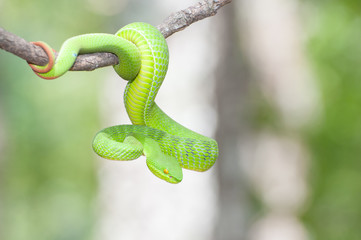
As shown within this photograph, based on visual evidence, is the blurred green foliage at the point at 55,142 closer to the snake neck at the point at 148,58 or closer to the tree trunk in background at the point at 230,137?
the tree trunk in background at the point at 230,137

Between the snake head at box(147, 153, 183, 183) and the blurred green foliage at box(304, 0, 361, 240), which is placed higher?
the blurred green foliage at box(304, 0, 361, 240)

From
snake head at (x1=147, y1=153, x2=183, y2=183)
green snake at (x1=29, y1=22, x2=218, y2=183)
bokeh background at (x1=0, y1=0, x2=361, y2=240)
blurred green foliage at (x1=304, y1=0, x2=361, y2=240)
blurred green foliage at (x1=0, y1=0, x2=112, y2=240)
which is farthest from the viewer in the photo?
blurred green foliage at (x1=0, y1=0, x2=112, y2=240)

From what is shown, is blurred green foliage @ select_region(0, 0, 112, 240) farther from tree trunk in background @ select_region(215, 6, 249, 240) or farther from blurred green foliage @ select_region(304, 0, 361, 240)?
tree trunk in background @ select_region(215, 6, 249, 240)

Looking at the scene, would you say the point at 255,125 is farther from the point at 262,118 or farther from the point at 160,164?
the point at 160,164

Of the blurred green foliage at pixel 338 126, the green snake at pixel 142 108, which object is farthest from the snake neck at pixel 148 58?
the blurred green foliage at pixel 338 126

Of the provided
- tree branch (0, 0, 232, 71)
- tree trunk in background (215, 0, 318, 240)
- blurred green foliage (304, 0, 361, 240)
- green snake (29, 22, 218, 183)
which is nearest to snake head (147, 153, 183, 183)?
green snake (29, 22, 218, 183)

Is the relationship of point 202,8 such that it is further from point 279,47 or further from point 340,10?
point 340,10

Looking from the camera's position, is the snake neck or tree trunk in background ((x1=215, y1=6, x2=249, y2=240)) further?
tree trunk in background ((x1=215, y1=6, x2=249, y2=240))
